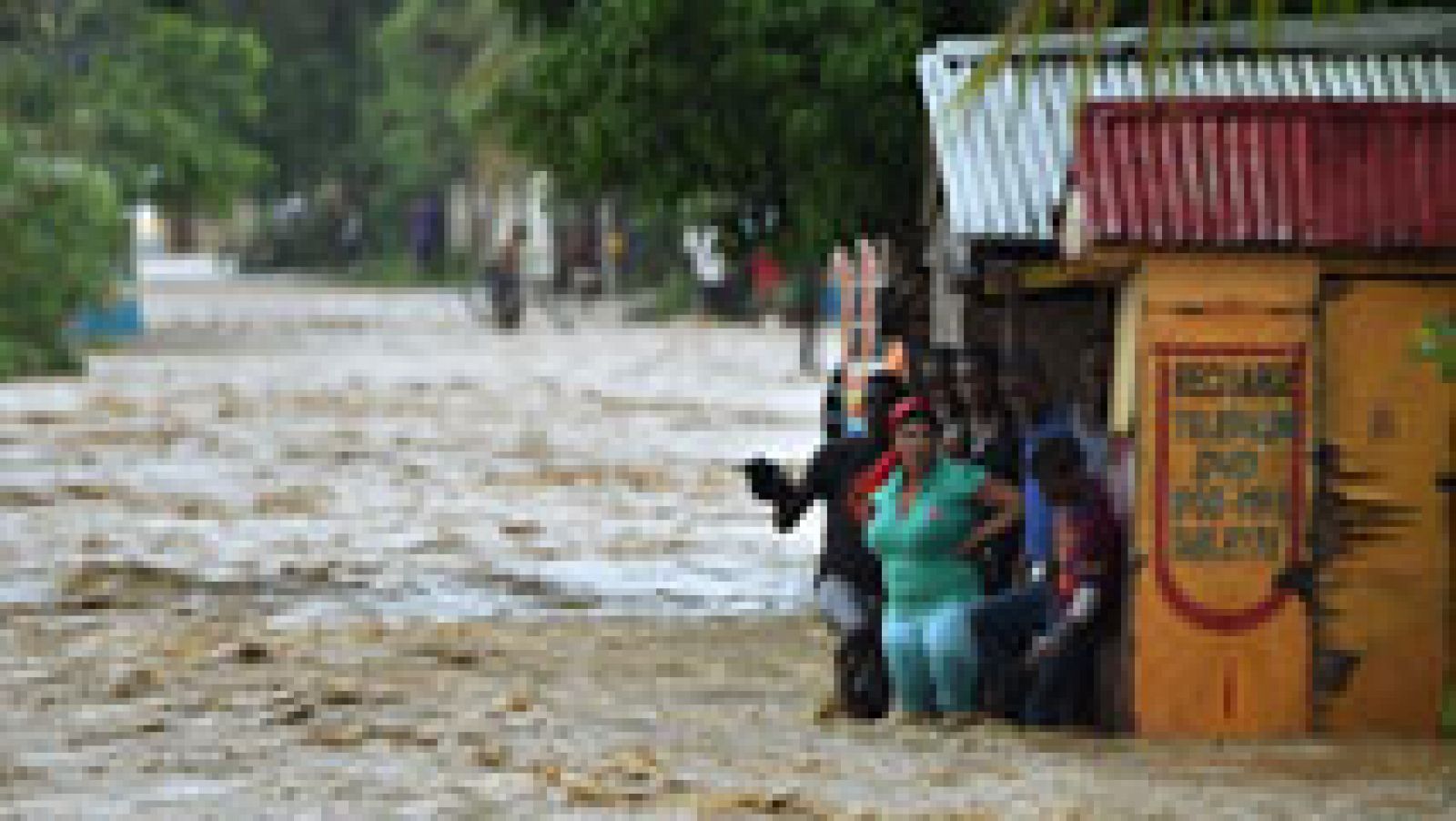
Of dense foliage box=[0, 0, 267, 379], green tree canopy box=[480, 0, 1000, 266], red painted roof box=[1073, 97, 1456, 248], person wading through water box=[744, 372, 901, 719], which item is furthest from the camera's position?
dense foliage box=[0, 0, 267, 379]

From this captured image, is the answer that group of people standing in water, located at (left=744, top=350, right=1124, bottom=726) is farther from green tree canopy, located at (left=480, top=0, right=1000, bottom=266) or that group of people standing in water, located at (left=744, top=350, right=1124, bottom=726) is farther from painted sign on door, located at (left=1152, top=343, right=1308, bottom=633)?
green tree canopy, located at (left=480, top=0, right=1000, bottom=266)

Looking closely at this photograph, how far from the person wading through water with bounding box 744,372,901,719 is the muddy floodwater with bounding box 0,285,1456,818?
0.83 feet

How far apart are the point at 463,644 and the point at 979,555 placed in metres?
3.46

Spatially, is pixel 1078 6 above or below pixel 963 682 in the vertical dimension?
above

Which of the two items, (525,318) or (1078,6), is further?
(525,318)

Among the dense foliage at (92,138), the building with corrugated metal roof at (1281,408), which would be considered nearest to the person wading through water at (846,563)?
the building with corrugated metal roof at (1281,408)

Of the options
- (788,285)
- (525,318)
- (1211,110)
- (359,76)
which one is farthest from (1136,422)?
(359,76)

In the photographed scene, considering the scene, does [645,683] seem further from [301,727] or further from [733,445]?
[733,445]

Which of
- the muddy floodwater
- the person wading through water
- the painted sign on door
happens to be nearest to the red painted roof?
the painted sign on door

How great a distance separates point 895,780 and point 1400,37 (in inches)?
132

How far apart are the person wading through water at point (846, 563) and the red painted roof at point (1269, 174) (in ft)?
4.60

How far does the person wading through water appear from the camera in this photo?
11.9m

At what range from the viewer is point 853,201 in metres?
15.6

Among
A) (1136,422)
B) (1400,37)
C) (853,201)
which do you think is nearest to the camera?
(1136,422)
